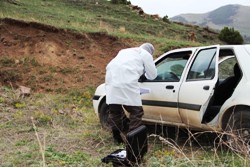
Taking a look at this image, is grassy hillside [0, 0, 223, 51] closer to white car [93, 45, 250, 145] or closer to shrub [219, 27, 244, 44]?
shrub [219, 27, 244, 44]

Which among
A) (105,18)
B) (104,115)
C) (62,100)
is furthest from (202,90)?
(105,18)

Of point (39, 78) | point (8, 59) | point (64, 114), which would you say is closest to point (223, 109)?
point (64, 114)

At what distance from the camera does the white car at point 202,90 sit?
593 cm

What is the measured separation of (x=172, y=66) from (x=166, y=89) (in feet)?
1.73

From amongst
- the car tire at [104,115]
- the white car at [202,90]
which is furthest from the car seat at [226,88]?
the car tire at [104,115]

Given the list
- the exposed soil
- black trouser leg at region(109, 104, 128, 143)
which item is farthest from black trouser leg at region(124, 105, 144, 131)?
the exposed soil

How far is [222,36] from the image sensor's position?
24.0 meters

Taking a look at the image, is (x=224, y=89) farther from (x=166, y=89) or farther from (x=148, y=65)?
(x=148, y=65)

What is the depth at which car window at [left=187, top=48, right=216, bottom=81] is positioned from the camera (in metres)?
6.37

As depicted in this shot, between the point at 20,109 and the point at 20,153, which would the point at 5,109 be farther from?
the point at 20,153

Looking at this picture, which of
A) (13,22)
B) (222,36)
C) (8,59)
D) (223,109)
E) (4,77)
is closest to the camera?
(223,109)

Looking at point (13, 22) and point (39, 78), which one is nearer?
point (39, 78)

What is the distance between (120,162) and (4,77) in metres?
8.23

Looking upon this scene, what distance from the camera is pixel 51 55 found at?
46.9 ft
